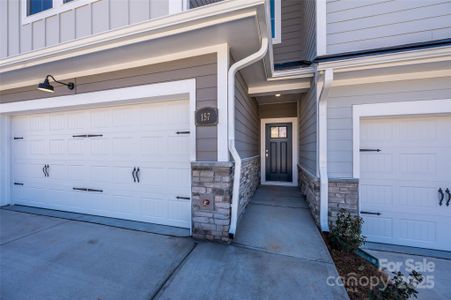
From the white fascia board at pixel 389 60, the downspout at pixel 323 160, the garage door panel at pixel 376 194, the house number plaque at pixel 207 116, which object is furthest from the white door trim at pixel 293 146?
→ the house number plaque at pixel 207 116

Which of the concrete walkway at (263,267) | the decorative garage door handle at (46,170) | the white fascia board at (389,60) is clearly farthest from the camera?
the decorative garage door handle at (46,170)

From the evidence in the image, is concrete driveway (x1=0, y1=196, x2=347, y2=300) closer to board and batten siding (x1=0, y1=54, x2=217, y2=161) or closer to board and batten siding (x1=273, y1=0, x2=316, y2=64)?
board and batten siding (x1=0, y1=54, x2=217, y2=161)

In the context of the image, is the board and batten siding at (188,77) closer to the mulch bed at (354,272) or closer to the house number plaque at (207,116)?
the house number plaque at (207,116)

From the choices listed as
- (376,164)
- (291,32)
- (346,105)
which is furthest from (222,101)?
(291,32)

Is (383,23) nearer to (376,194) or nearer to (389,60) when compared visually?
(389,60)

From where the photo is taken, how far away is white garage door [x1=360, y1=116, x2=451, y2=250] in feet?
9.78

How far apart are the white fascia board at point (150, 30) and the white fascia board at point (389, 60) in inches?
62.3

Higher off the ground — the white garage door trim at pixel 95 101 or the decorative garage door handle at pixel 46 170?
the white garage door trim at pixel 95 101

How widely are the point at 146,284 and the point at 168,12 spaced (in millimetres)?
3287

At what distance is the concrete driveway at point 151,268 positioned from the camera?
1.85 metres

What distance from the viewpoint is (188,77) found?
2.91 metres

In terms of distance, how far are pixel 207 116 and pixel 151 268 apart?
202 centimetres

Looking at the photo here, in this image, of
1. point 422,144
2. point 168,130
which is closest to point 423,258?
point 422,144

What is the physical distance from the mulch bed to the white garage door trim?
233 centimetres
